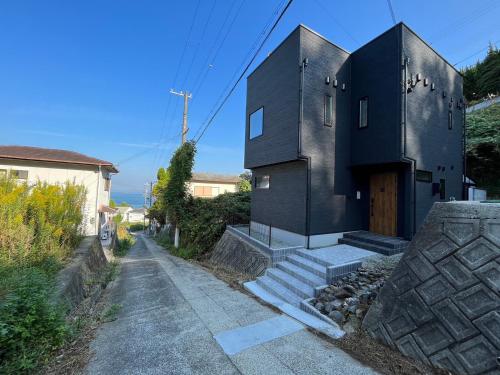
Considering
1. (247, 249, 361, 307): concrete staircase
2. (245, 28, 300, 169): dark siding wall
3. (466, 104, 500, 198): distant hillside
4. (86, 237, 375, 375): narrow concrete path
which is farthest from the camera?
(466, 104, 500, 198): distant hillside

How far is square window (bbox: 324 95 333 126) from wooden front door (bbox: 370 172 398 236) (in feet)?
8.00

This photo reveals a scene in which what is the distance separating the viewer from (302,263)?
5777 mm

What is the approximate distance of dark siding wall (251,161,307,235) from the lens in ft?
24.2

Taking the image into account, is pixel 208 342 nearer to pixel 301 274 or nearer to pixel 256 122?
pixel 301 274

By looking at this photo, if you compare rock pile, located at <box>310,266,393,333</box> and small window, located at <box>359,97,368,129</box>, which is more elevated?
small window, located at <box>359,97,368,129</box>

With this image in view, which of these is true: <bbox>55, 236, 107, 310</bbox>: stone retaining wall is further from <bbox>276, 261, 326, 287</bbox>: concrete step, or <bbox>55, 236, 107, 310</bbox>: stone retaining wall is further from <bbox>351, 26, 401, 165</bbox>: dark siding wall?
<bbox>351, 26, 401, 165</bbox>: dark siding wall

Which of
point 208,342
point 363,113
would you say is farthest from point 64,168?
point 363,113

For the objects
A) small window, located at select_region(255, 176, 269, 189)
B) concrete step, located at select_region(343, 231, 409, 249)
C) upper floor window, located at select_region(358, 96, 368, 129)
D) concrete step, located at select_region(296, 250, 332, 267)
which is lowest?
concrete step, located at select_region(296, 250, 332, 267)

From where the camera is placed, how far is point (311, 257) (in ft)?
19.6

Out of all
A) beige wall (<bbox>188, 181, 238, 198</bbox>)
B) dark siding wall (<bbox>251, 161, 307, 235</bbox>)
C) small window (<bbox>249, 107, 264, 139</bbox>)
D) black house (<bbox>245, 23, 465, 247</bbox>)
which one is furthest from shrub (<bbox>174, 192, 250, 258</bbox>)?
beige wall (<bbox>188, 181, 238, 198</bbox>)

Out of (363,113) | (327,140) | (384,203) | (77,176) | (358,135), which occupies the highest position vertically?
(363,113)

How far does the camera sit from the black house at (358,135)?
22.8 ft

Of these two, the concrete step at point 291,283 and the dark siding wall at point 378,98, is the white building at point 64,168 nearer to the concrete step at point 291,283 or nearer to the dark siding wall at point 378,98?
the concrete step at point 291,283

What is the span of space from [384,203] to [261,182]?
4592mm
